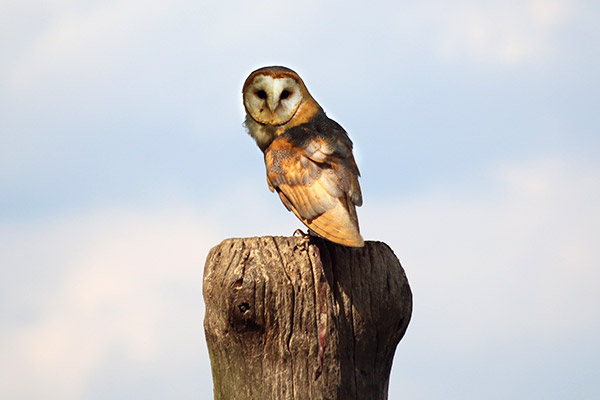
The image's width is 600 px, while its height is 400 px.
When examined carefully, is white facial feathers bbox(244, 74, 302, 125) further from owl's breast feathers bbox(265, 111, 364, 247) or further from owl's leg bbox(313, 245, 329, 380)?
owl's leg bbox(313, 245, 329, 380)

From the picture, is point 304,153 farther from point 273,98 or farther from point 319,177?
point 273,98

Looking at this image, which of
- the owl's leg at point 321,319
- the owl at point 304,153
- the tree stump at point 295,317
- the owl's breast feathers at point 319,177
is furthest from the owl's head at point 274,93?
the owl's leg at point 321,319

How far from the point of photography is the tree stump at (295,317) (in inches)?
177

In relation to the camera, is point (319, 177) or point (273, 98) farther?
point (273, 98)

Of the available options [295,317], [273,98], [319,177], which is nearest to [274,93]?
[273,98]

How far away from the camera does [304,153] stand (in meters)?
5.07

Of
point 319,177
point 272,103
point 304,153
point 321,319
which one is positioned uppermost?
point 272,103

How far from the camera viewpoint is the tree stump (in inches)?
177

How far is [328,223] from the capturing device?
466cm

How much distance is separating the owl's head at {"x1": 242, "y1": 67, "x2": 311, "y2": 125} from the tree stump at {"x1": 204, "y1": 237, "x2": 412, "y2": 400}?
117cm

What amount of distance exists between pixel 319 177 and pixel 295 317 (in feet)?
3.08

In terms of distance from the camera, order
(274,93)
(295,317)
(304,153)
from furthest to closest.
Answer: (274,93) → (304,153) → (295,317)

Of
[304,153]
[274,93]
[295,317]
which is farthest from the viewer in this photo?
[274,93]

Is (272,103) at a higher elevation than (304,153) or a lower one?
higher
